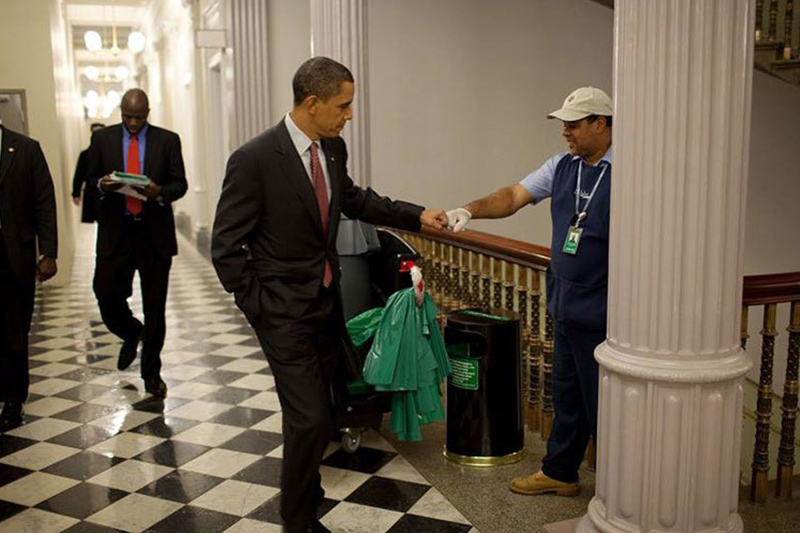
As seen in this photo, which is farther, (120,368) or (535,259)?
(120,368)

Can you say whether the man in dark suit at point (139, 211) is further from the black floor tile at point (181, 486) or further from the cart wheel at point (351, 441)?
the cart wheel at point (351, 441)

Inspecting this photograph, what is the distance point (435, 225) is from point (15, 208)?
93.9 inches

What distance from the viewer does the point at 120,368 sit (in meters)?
5.67

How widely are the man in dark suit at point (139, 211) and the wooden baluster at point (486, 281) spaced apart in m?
1.76

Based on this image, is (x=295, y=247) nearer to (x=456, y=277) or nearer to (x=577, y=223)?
(x=577, y=223)

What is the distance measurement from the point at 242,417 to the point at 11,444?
118 cm

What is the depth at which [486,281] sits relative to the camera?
4.47m

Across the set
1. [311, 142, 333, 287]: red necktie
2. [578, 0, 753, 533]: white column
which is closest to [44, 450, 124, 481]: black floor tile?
[311, 142, 333, 287]: red necktie

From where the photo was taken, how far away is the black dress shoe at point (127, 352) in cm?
556

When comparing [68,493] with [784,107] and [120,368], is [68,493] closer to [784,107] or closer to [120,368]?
[120,368]

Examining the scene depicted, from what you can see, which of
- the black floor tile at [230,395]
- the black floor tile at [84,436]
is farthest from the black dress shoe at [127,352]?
the black floor tile at [84,436]

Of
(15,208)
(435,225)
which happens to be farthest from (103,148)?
(435,225)

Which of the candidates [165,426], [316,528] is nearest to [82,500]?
[165,426]

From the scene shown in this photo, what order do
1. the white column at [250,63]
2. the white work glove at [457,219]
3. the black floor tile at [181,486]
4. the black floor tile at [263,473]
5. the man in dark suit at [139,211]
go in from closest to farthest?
1. the white work glove at [457,219]
2. the black floor tile at [181,486]
3. the black floor tile at [263,473]
4. the man in dark suit at [139,211]
5. the white column at [250,63]
